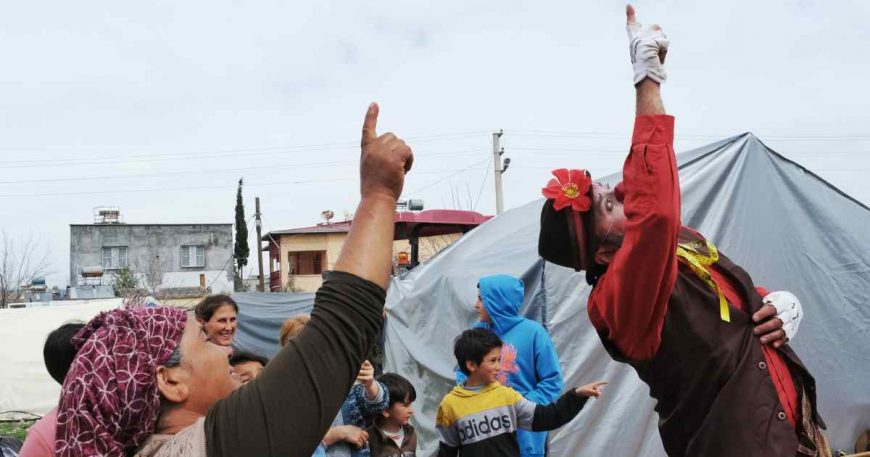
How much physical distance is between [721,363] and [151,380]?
1596mm

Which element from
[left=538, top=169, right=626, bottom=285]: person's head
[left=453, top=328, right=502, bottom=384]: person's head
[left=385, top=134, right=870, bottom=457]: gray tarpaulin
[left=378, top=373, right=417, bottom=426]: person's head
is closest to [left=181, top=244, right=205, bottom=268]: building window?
[left=385, top=134, right=870, bottom=457]: gray tarpaulin

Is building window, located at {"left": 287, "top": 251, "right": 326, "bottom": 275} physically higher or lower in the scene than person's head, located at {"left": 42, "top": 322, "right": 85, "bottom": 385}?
lower

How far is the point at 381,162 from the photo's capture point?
152 centimetres

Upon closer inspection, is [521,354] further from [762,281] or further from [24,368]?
[24,368]

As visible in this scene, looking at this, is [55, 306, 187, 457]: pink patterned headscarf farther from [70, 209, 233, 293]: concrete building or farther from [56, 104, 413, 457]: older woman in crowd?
[70, 209, 233, 293]: concrete building

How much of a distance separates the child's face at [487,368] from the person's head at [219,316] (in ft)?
5.23

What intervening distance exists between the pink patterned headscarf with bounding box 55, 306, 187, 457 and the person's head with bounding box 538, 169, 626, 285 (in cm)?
135

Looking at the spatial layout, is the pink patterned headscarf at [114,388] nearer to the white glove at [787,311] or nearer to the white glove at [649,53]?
the white glove at [649,53]

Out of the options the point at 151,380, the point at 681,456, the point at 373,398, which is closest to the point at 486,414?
the point at 373,398

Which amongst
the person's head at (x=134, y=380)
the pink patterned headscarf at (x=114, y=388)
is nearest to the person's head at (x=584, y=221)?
the person's head at (x=134, y=380)

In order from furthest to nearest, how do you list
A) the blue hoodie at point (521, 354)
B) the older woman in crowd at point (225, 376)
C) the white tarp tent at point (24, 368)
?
the white tarp tent at point (24, 368), the blue hoodie at point (521, 354), the older woman in crowd at point (225, 376)

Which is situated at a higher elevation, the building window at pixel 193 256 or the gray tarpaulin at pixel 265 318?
the gray tarpaulin at pixel 265 318

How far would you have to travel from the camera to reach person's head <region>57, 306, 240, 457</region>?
1.45m

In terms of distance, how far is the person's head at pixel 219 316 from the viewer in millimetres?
4555
